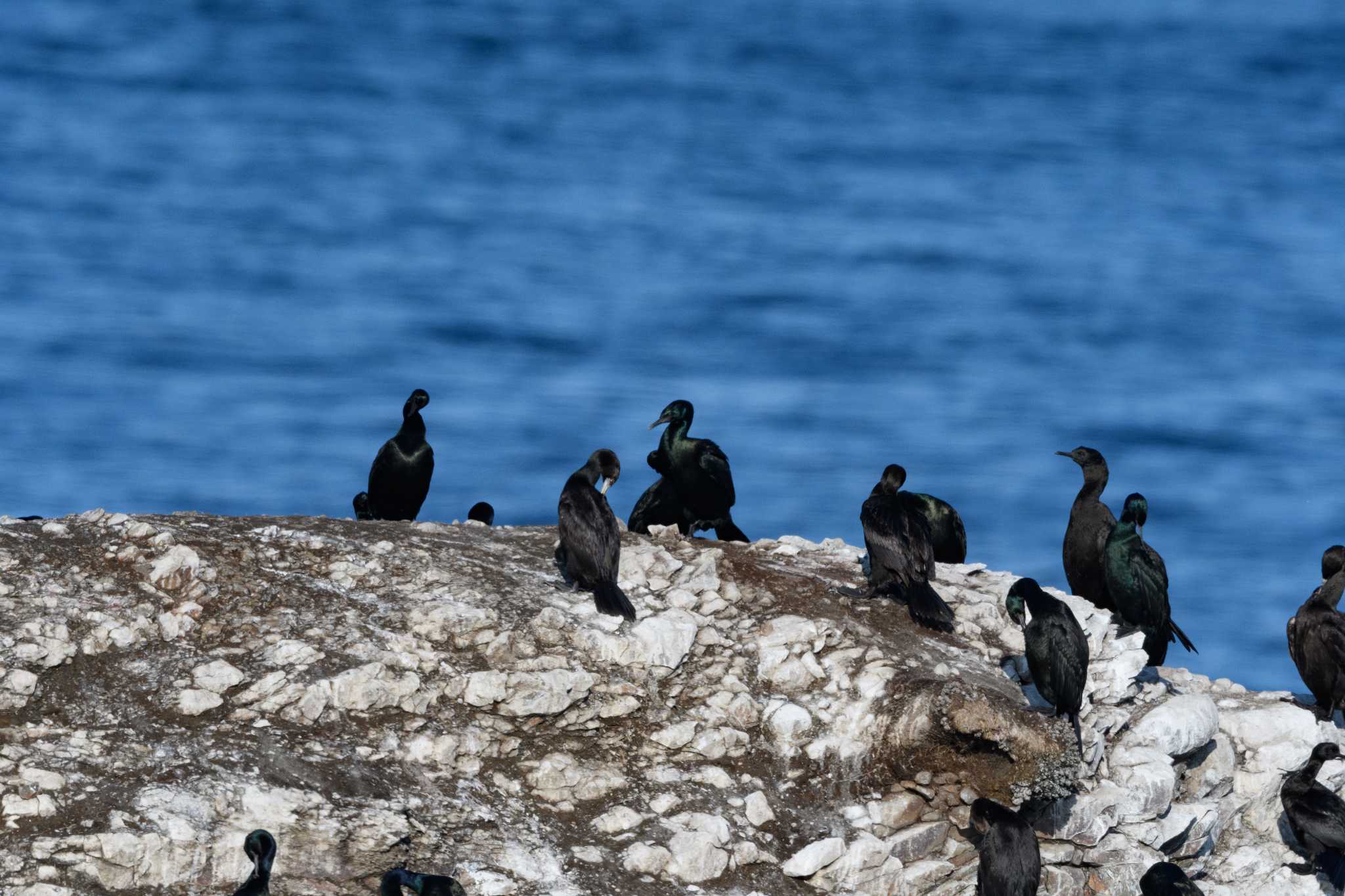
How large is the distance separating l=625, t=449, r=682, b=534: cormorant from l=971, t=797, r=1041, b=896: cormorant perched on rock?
20.7ft

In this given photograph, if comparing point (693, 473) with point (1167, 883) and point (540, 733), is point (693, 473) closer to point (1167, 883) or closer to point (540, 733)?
point (540, 733)

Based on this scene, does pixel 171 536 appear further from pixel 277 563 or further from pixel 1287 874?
pixel 1287 874

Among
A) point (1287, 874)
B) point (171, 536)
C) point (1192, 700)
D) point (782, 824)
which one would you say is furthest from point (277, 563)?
point (1287, 874)

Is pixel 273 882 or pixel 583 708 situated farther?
pixel 583 708

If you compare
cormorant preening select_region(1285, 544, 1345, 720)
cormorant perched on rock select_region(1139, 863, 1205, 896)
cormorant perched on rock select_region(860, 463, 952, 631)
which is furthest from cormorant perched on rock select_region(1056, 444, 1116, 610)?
cormorant perched on rock select_region(1139, 863, 1205, 896)

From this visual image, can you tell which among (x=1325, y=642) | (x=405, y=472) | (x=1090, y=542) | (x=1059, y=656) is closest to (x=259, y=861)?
(x=1059, y=656)

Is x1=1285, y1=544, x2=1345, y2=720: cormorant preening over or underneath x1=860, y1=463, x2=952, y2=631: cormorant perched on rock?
underneath

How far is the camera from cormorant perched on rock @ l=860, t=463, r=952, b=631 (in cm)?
1320

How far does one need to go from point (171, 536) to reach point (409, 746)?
2708 mm

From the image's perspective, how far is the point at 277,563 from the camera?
12.9 meters

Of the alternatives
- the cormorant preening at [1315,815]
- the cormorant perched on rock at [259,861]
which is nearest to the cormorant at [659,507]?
the cormorant preening at [1315,815]

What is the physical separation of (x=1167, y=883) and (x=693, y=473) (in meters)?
6.73

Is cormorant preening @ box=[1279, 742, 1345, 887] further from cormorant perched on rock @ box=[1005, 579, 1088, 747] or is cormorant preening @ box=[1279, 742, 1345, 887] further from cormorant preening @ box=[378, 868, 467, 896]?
cormorant preening @ box=[378, 868, 467, 896]

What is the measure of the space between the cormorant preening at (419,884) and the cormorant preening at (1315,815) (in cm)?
629
